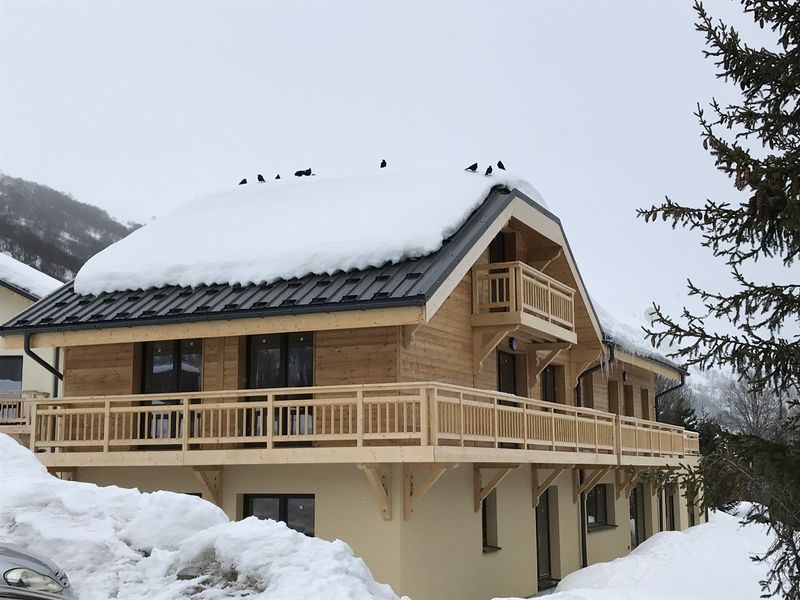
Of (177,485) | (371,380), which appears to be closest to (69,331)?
(177,485)

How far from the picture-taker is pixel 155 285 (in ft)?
63.2

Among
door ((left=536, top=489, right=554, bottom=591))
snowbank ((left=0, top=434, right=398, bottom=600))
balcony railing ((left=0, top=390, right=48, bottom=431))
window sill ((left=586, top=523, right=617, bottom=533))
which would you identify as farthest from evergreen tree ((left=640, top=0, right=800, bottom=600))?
balcony railing ((left=0, top=390, right=48, bottom=431))

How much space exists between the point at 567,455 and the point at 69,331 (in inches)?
384

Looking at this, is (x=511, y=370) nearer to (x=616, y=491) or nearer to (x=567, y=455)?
(x=567, y=455)

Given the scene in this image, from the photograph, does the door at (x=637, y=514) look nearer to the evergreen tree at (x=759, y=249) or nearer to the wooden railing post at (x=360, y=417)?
the wooden railing post at (x=360, y=417)

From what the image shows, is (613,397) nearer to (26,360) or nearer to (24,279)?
(26,360)

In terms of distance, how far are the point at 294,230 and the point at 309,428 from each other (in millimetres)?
4217

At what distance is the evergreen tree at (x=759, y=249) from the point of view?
952 cm

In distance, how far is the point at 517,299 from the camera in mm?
18812

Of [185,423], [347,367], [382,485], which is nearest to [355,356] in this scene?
[347,367]

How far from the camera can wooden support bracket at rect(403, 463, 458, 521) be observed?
1562 centimetres

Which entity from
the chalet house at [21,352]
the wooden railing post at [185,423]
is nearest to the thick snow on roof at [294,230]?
the wooden railing post at [185,423]

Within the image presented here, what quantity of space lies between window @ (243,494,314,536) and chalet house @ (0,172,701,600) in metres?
0.04

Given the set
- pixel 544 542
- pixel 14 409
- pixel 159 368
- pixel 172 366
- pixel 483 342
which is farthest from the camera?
pixel 14 409
